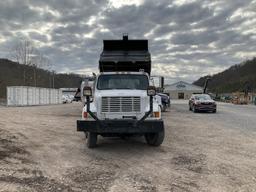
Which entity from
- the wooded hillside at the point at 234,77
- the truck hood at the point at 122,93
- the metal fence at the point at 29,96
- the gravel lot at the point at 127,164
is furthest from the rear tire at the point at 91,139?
the wooded hillside at the point at 234,77

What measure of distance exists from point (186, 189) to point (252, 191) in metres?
1.12

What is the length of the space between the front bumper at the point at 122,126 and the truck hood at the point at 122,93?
0.86m

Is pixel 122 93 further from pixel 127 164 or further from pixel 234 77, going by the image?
pixel 234 77

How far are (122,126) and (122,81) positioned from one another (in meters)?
1.93

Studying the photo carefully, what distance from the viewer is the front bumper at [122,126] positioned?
9.37m

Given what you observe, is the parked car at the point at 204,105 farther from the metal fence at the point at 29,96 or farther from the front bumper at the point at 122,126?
the metal fence at the point at 29,96

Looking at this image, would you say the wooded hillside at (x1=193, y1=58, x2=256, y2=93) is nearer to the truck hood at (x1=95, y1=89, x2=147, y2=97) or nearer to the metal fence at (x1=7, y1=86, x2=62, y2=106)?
the metal fence at (x1=7, y1=86, x2=62, y2=106)

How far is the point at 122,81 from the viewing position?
1086cm

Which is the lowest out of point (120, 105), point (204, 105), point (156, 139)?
point (156, 139)

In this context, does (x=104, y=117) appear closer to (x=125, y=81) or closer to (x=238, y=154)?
(x=125, y=81)

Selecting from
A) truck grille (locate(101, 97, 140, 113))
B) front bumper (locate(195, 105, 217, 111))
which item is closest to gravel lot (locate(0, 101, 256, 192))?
truck grille (locate(101, 97, 140, 113))

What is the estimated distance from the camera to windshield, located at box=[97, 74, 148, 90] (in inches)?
422

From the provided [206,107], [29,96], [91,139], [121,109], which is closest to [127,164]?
[121,109]

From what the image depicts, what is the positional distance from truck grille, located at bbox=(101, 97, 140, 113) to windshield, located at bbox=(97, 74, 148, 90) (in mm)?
880
